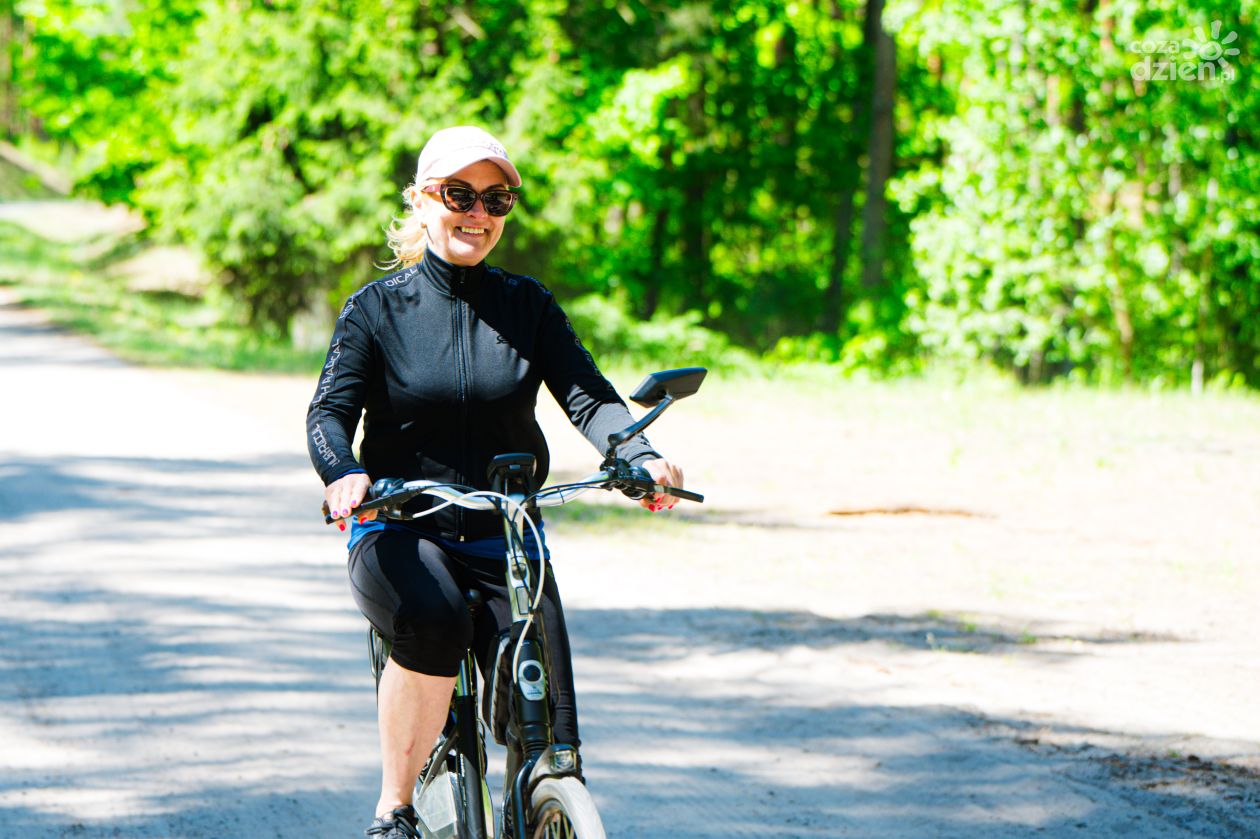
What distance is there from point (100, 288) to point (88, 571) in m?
26.1

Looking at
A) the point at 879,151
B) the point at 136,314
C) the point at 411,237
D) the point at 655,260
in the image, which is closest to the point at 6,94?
the point at 655,260

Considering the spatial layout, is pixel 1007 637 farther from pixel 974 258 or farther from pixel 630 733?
pixel 974 258

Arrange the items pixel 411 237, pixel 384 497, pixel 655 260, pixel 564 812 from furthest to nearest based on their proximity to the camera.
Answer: pixel 655 260, pixel 411 237, pixel 384 497, pixel 564 812

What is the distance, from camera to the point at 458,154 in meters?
3.44

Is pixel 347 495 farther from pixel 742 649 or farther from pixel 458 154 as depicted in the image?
pixel 742 649

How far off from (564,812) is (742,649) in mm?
3828

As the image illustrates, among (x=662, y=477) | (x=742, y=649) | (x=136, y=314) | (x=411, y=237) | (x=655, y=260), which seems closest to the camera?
(x=662, y=477)

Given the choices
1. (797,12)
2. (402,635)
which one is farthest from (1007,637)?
(797,12)

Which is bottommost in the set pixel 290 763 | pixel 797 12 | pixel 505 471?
pixel 290 763

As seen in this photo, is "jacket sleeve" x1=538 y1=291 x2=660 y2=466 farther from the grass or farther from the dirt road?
the grass

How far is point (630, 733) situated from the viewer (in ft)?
17.9

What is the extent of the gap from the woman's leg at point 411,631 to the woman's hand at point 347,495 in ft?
0.73

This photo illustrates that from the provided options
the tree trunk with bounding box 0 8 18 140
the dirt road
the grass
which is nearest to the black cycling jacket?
the dirt road

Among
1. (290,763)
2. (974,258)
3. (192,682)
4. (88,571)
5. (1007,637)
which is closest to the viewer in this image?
(290,763)
